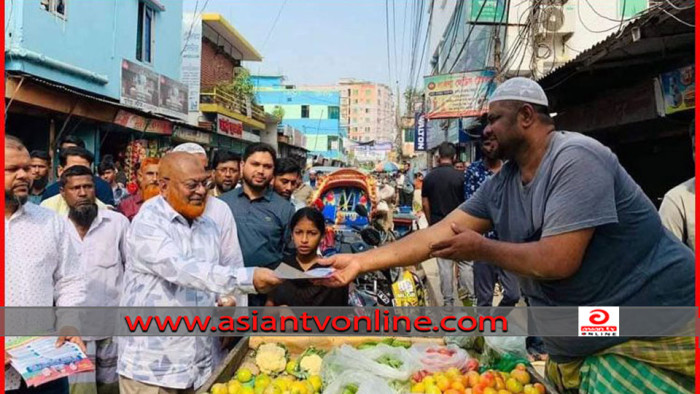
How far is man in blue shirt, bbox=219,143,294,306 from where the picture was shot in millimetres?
4297

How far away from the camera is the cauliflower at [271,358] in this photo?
10.1 ft

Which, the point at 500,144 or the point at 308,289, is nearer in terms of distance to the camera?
the point at 500,144

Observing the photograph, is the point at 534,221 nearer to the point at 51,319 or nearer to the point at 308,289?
the point at 308,289

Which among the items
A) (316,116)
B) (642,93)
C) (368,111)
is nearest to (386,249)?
(642,93)

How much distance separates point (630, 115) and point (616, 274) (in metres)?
5.93

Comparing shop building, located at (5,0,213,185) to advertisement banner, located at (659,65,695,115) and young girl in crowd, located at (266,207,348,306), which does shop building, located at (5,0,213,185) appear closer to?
young girl in crowd, located at (266,207,348,306)

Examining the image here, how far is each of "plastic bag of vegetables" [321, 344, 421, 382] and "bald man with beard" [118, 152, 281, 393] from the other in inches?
19.7

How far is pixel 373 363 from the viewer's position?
2857 mm

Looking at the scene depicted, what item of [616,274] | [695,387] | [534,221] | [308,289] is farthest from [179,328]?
[695,387]

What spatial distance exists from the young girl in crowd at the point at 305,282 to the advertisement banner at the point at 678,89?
165 inches

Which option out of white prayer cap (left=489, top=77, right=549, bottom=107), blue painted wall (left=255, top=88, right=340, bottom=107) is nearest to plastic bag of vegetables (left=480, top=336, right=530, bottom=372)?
white prayer cap (left=489, top=77, right=549, bottom=107)

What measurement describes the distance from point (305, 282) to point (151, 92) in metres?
14.1

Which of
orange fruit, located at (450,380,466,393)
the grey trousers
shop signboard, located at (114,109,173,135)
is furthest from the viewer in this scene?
shop signboard, located at (114,109,173,135)

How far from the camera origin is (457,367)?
9.82ft
